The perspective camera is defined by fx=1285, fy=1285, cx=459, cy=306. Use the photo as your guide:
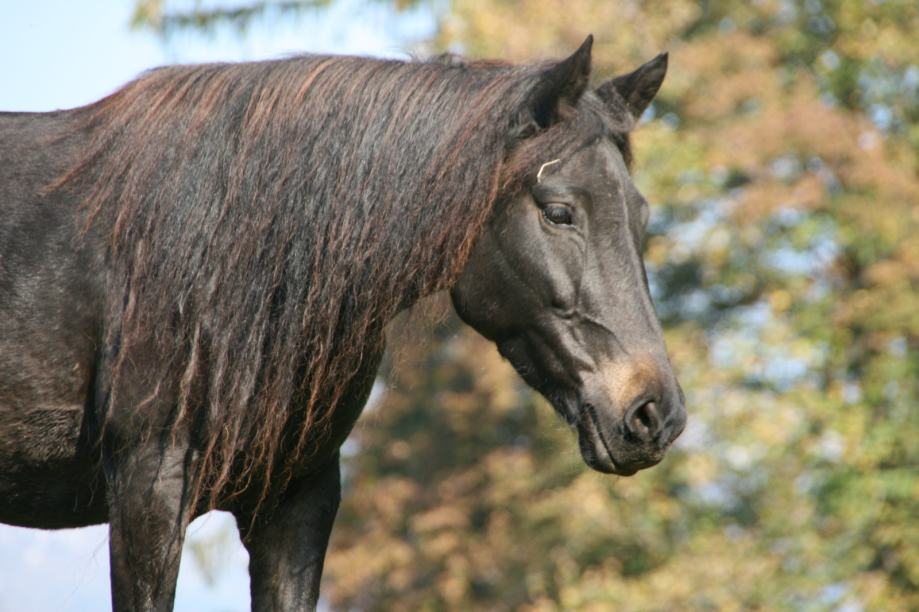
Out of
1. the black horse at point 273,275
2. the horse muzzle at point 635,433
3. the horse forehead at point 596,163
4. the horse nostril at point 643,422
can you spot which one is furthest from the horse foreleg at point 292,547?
the horse forehead at point 596,163

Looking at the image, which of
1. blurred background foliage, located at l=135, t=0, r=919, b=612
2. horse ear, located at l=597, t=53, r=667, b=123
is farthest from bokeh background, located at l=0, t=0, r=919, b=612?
horse ear, located at l=597, t=53, r=667, b=123

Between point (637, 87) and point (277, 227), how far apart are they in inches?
50.7

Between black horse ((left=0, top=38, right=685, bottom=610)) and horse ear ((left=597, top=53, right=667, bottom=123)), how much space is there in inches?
7.7

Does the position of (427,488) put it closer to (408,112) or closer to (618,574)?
(618,574)

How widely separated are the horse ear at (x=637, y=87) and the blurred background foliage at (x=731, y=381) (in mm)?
10275

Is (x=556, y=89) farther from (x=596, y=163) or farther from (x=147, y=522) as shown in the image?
(x=147, y=522)

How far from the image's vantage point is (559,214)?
375cm

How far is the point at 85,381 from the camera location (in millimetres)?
3693

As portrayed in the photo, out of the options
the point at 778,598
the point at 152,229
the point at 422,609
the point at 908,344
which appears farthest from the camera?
the point at 422,609

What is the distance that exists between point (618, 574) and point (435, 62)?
43.9ft

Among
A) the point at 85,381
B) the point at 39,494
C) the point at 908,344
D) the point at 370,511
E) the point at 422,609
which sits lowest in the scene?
the point at 422,609

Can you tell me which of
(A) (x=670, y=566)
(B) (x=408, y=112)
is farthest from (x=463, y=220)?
(A) (x=670, y=566)

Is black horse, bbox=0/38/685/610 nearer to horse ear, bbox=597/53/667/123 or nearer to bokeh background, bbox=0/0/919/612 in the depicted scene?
horse ear, bbox=597/53/667/123

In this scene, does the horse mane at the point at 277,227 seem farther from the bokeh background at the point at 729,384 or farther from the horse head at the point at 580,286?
the bokeh background at the point at 729,384
